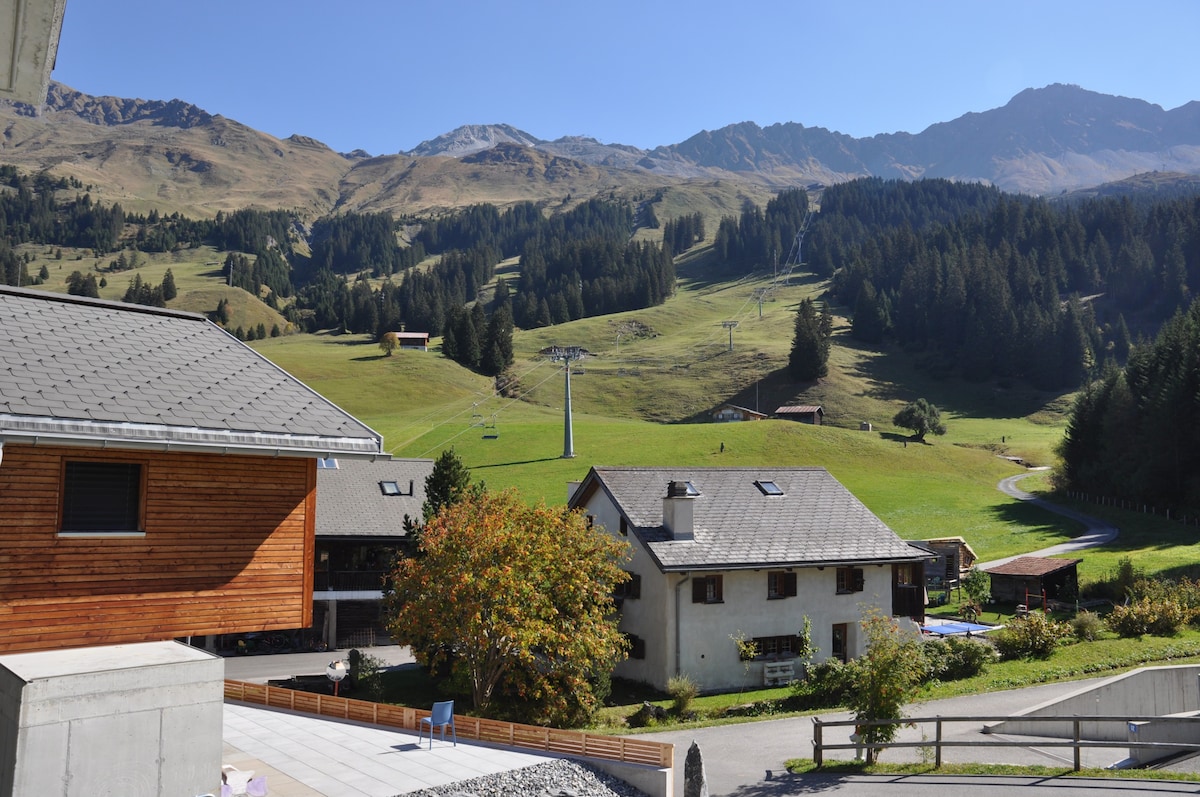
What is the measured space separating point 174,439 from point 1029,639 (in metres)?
32.6

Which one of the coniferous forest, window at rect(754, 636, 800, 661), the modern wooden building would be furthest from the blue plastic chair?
the coniferous forest

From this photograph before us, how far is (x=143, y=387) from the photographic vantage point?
1398cm

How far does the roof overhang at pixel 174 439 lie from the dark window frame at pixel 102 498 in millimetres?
820

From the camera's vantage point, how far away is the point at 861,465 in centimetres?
9088

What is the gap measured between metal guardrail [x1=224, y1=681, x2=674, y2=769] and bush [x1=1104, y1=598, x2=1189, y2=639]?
24.6 meters

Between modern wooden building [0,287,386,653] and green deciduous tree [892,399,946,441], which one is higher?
green deciduous tree [892,399,946,441]

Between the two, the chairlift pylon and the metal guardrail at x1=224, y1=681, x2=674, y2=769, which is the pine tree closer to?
the chairlift pylon

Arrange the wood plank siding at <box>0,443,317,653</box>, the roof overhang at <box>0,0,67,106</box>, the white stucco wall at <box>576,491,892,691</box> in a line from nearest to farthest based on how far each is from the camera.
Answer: the roof overhang at <box>0,0,67,106</box>
the wood plank siding at <box>0,443,317,653</box>
the white stucco wall at <box>576,491,892,691</box>

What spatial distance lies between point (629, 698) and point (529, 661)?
8994 millimetres

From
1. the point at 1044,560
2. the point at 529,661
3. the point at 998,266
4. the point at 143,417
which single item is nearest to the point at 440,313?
the point at 998,266

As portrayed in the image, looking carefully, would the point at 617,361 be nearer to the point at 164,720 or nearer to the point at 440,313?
the point at 440,313

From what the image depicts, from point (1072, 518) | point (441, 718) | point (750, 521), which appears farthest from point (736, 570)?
point (1072, 518)

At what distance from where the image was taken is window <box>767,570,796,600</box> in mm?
37969

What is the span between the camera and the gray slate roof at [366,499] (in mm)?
48656
